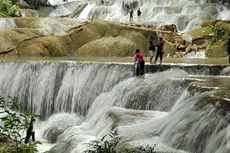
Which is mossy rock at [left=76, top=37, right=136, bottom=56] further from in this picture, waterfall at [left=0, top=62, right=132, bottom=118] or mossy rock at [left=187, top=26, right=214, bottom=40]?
waterfall at [left=0, top=62, right=132, bottom=118]

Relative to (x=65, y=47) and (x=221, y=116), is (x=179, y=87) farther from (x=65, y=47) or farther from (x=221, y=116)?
(x=65, y=47)

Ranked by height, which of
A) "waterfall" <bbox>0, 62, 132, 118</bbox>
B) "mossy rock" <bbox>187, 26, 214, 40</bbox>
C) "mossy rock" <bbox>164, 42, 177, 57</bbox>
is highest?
"mossy rock" <bbox>187, 26, 214, 40</bbox>

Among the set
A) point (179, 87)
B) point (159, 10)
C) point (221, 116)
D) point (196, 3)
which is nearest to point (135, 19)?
point (159, 10)

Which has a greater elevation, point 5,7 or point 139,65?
point 5,7

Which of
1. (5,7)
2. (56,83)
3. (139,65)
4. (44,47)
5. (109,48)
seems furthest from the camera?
(5,7)

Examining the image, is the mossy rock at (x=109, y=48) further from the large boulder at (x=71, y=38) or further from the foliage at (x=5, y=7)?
the foliage at (x=5, y=7)

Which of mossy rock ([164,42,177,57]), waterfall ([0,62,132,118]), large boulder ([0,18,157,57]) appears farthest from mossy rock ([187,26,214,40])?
waterfall ([0,62,132,118])

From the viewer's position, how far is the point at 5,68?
2405 centimetres

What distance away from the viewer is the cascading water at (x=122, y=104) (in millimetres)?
11352

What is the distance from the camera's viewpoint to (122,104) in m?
17.3

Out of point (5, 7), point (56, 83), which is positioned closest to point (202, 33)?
point (56, 83)

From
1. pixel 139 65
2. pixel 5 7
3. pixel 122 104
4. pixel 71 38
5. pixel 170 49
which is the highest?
pixel 5 7

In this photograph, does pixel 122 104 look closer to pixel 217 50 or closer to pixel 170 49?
pixel 217 50

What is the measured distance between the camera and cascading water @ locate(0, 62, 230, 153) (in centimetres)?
1135
